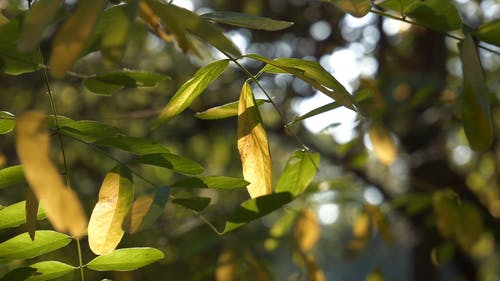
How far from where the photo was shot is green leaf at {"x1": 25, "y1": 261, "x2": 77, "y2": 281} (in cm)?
66

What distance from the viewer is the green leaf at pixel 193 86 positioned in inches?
24.7

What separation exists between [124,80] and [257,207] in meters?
0.17

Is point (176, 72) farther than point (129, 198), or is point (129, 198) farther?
point (176, 72)

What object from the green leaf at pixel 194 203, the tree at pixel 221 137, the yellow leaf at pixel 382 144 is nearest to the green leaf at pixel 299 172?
the tree at pixel 221 137

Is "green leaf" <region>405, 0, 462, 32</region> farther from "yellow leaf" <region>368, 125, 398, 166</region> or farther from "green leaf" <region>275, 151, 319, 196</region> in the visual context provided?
"yellow leaf" <region>368, 125, 398, 166</region>

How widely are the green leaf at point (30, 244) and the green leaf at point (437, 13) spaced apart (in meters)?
0.36

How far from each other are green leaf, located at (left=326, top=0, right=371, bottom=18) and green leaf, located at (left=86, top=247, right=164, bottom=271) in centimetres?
26

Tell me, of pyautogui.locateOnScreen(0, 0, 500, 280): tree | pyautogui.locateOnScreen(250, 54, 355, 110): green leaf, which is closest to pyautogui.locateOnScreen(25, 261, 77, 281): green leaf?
pyautogui.locateOnScreen(0, 0, 500, 280): tree

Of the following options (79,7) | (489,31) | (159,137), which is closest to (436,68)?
(159,137)

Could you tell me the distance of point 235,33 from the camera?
197 centimetres

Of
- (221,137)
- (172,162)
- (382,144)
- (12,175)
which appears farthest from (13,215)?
(221,137)

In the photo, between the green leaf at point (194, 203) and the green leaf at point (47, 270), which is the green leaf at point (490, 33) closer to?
the green leaf at point (194, 203)

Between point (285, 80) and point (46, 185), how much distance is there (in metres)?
1.80

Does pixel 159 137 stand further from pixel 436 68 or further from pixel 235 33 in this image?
pixel 436 68
